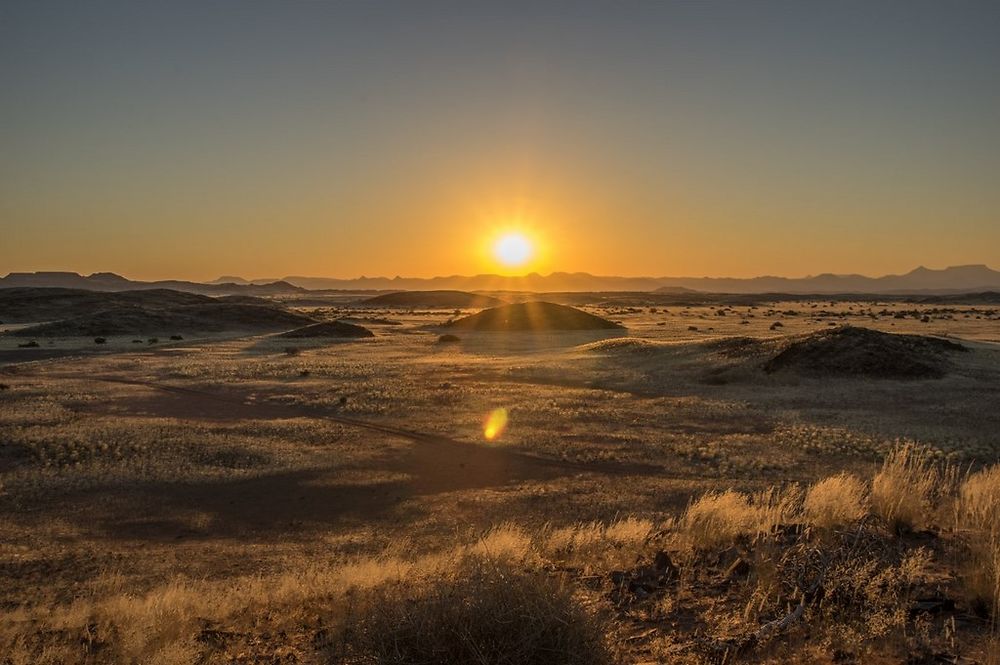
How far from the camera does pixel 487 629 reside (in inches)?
216

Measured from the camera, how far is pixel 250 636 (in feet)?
24.0

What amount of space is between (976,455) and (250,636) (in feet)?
64.0

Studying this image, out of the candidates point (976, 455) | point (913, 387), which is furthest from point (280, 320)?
point (976, 455)

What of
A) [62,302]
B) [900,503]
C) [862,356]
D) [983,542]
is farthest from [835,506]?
[62,302]

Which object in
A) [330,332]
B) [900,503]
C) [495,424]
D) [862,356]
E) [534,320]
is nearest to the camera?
[900,503]

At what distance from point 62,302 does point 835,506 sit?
116m

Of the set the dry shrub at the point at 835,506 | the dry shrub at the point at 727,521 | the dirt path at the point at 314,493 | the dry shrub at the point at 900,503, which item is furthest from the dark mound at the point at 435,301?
the dry shrub at the point at 900,503

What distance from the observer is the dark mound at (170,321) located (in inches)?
2594

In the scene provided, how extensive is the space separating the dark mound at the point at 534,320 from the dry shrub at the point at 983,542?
60550 mm

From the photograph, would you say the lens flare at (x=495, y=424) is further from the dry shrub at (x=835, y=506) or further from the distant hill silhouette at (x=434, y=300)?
the distant hill silhouette at (x=434, y=300)

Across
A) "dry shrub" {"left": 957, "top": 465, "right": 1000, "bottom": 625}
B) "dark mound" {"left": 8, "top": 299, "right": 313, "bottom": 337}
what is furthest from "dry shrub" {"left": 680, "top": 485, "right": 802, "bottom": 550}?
"dark mound" {"left": 8, "top": 299, "right": 313, "bottom": 337}

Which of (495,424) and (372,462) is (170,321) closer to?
(495,424)

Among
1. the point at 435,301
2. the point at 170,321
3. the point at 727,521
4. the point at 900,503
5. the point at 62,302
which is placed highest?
the point at 62,302

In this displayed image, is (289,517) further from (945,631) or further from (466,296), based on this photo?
(466,296)
